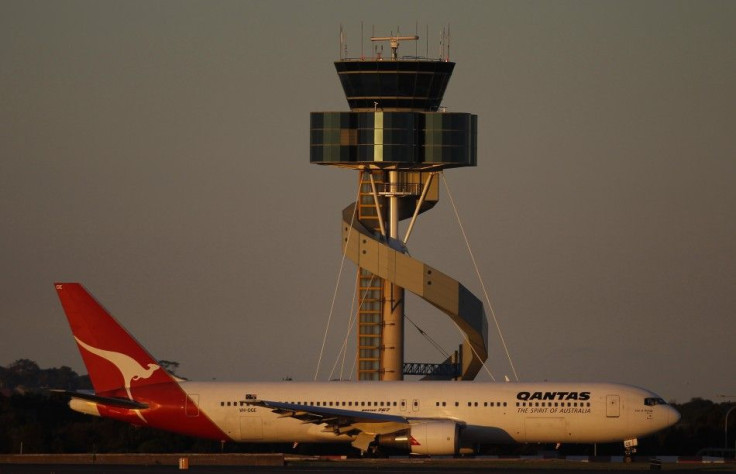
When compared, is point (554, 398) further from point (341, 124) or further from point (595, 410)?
point (341, 124)

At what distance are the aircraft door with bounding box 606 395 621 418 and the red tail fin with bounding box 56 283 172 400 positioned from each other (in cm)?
1816

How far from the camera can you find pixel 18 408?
98.6 metres

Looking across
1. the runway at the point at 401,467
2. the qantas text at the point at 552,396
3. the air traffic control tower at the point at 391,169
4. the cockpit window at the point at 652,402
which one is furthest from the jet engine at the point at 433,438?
the air traffic control tower at the point at 391,169

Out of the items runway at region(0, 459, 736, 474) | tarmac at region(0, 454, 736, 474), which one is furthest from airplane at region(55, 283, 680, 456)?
runway at region(0, 459, 736, 474)

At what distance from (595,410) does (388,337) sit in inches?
1589

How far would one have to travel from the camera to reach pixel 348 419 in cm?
7050

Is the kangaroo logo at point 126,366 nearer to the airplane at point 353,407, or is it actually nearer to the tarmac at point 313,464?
the airplane at point 353,407

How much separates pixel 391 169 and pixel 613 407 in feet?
135

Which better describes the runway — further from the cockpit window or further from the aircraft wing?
the cockpit window

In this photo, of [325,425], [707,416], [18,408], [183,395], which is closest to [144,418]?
[183,395]

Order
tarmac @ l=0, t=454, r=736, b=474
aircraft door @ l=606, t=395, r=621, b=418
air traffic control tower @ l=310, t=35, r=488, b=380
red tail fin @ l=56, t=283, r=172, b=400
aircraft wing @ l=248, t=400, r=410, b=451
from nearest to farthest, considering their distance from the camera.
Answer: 1. tarmac @ l=0, t=454, r=736, b=474
2. aircraft door @ l=606, t=395, r=621, b=418
3. aircraft wing @ l=248, t=400, r=410, b=451
4. red tail fin @ l=56, t=283, r=172, b=400
5. air traffic control tower @ l=310, t=35, r=488, b=380

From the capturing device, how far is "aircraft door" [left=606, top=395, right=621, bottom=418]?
69438 millimetres

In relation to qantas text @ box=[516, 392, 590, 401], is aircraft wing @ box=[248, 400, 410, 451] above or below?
below

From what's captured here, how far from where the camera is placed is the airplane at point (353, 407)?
228 feet
